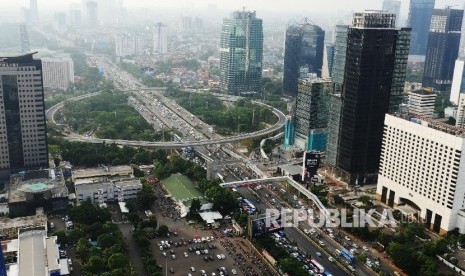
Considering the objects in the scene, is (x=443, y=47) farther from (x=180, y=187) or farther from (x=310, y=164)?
(x=180, y=187)

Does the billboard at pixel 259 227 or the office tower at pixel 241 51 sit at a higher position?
the office tower at pixel 241 51

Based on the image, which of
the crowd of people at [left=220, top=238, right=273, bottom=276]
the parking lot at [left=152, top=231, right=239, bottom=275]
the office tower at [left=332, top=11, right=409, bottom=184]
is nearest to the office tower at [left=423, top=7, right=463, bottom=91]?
the office tower at [left=332, top=11, right=409, bottom=184]

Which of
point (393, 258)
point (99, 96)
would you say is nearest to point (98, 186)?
point (393, 258)

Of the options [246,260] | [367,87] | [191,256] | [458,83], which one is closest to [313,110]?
[367,87]

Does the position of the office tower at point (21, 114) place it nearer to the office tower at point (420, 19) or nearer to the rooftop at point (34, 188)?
the rooftop at point (34, 188)

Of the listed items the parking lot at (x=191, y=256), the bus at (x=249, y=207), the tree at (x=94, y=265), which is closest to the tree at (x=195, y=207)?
the parking lot at (x=191, y=256)

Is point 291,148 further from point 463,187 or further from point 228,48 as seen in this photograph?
point 228,48

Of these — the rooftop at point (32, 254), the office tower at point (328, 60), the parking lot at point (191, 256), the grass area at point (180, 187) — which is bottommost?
the parking lot at point (191, 256)
